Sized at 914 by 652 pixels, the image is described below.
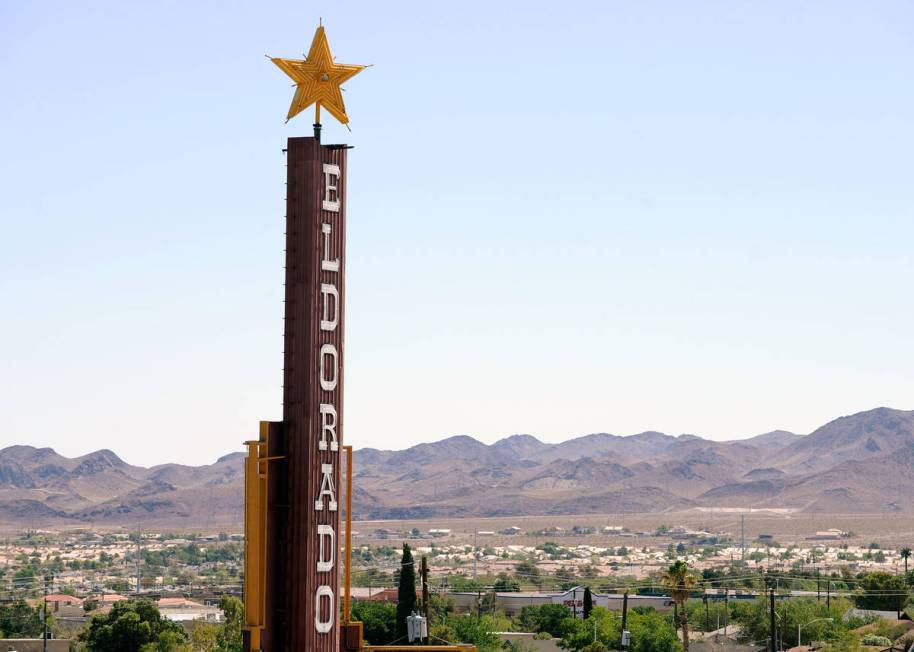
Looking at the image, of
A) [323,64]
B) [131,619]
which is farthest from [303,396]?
[131,619]

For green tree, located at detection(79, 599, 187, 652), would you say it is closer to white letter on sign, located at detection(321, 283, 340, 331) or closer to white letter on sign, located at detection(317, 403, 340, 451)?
white letter on sign, located at detection(317, 403, 340, 451)

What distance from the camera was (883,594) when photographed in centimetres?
12238

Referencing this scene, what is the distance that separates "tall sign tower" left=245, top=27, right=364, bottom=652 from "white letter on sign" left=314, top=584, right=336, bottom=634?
19 millimetres

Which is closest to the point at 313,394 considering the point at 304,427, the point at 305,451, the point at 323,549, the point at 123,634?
the point at 304,427

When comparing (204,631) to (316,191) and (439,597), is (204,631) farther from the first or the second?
(316,191)

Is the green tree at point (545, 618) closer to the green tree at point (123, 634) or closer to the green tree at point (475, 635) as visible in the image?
the green tree at point (475, 635)

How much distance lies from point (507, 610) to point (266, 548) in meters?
118

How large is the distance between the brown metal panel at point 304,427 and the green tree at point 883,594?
101556 mm

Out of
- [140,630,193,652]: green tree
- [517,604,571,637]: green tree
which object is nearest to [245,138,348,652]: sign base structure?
[140,630,193,652]: green tree

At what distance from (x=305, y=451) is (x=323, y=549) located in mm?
1936

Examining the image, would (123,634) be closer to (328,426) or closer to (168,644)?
(168,644)

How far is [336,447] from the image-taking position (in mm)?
26906

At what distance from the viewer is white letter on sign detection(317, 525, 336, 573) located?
2648 cm

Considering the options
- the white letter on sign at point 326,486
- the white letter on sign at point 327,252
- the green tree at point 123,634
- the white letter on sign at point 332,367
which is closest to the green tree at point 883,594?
the green tree at point 123,634
